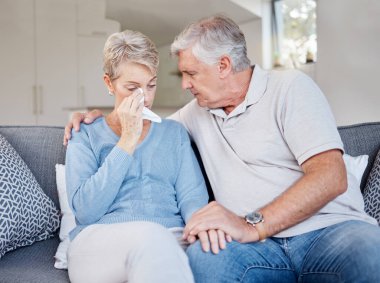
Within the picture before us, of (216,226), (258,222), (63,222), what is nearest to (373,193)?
(258,222)

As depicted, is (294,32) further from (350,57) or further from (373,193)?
(373,193)

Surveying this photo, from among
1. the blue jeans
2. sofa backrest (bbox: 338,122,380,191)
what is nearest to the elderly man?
the blue jeans

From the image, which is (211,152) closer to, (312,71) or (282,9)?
(312,71)

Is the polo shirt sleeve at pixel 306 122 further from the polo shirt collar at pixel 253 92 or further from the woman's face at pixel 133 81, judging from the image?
the woman's face at pixel 133 81

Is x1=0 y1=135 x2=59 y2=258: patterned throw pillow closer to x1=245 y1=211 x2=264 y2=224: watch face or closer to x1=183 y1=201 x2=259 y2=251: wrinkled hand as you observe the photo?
x1=183 y1=201 x2=259 y2=251: wrinkled hand

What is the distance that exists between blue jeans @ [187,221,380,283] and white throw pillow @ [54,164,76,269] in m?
0.42

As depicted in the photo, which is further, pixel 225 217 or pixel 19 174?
pixel 19 174

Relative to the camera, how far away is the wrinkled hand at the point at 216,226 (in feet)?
4.09

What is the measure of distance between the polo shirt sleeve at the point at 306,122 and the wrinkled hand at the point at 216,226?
25 cm

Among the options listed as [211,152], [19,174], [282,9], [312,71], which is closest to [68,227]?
[19,174]

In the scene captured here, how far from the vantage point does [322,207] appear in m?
1.33

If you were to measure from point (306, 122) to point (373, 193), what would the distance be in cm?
46

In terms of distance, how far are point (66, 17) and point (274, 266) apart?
4.77 meters

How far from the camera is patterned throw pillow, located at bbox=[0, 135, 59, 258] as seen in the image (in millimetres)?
1484
